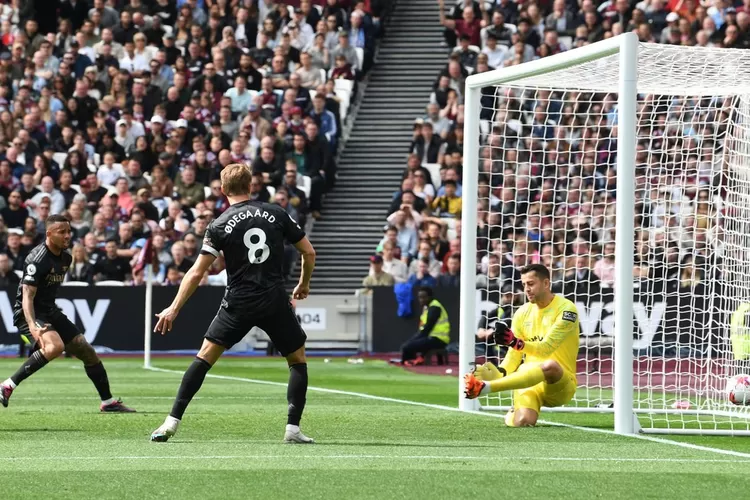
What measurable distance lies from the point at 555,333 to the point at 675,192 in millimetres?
5956

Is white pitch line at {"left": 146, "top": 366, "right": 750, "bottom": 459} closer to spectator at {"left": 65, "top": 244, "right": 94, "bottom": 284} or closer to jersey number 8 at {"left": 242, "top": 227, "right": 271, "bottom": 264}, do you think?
jersey number 8 at {"left": 242, "top": 227, "right": 271, "bottom": 264}

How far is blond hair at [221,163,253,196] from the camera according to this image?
1015cm

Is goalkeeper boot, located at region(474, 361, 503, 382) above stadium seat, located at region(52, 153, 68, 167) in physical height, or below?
below

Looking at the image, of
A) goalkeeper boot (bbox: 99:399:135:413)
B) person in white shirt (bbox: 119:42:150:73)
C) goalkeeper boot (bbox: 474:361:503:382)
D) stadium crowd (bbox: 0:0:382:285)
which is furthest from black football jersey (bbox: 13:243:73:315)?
person in white shirt (bbox: 119:42:150:73)

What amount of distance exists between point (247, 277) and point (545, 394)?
3.40m

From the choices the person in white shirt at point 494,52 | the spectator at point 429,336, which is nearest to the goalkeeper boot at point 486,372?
the spectator at point 429,336

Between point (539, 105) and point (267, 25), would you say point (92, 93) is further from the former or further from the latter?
point (539, 105)

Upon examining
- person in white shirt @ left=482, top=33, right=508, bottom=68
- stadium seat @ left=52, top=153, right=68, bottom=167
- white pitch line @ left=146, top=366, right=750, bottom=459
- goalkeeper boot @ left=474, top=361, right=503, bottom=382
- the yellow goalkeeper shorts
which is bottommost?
white pitch line @ left=146, top=366, right=750, bottom=459

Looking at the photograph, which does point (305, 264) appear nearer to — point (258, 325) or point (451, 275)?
point (258, 325)

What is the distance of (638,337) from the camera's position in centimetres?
1898

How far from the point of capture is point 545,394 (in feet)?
40.6

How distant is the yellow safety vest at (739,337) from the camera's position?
14383 millimetres

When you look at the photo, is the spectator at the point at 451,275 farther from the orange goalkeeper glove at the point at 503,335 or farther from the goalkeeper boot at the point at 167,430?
the goalkeeper boot at the point at 167,430

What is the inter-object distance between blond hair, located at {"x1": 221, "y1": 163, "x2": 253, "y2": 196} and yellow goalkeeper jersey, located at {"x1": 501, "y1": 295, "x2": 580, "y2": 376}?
3.34 metres
